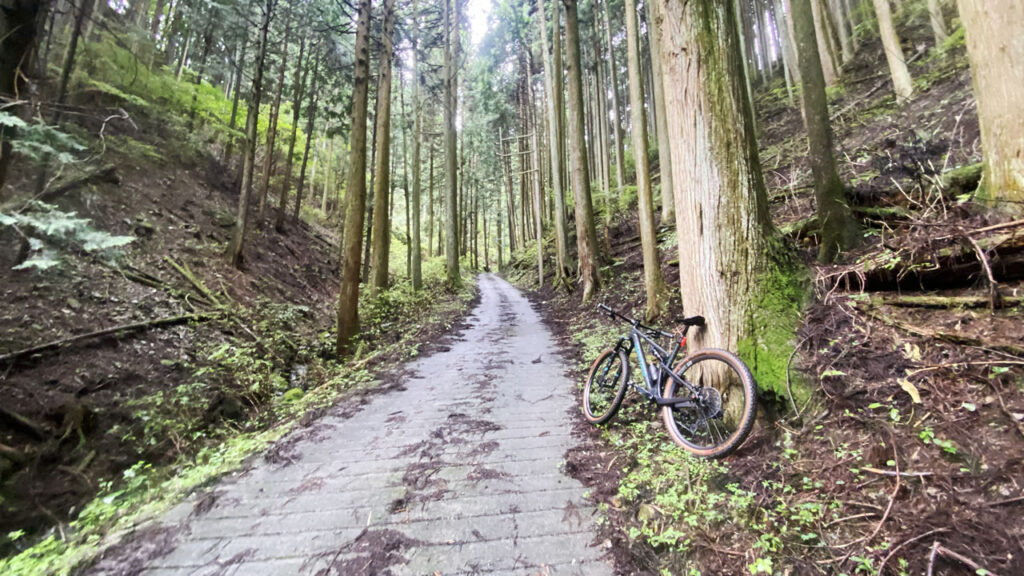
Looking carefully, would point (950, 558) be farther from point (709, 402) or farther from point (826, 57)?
point (826, 57)

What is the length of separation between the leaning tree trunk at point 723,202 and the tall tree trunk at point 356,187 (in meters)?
6.38

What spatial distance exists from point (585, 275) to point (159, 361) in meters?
9.79

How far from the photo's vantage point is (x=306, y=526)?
2.80 metres

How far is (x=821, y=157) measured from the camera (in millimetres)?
4961

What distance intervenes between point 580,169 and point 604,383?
8614mm

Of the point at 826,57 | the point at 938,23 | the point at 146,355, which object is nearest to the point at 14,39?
the point at 146,355

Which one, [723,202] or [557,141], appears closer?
[723,202]

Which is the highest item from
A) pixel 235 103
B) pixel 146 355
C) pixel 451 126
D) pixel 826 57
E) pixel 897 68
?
pixel 826 57

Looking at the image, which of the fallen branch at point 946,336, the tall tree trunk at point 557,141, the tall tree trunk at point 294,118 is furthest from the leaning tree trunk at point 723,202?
the tall tree trunk at point 294,118

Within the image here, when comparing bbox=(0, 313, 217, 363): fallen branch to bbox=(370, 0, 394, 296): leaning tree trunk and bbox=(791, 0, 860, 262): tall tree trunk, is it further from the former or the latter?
bbox=(791, 0, 860, 262): tall tree trunk

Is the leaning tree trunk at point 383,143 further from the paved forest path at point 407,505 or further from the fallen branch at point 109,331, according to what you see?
the paved forest path at point 407,505

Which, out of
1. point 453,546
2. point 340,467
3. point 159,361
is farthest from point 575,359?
point 159,361

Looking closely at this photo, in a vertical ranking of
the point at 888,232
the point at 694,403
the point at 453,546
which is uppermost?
the point at 888,232

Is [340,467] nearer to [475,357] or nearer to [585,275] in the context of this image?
[475,357]
